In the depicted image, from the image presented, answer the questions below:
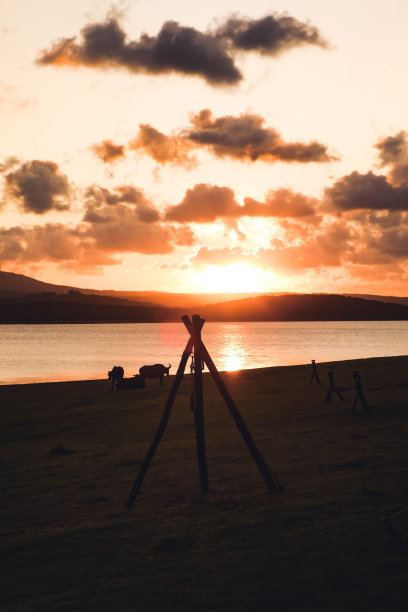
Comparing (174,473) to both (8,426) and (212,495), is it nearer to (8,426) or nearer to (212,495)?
(212,495)

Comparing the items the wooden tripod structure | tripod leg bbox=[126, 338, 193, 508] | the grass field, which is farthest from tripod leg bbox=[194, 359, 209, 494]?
tripod leg bbox=[126, 338, 193, 508]

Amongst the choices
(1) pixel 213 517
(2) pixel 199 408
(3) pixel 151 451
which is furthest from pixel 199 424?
(1) pixel 213 517

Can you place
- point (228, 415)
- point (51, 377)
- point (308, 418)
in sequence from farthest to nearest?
point (51, 377) → point (228, 415) → point (308, 418)

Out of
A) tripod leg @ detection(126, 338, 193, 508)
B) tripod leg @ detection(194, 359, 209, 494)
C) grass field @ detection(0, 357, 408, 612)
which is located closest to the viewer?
grass field @ detection(0, 357, 408, 612)

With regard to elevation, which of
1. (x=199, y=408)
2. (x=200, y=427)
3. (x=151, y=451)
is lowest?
(x=151, y=451)

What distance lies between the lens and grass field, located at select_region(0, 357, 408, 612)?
7660 mm

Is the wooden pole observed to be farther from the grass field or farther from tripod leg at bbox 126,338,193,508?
the grass field

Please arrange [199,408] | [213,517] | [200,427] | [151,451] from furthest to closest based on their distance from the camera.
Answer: [199,408]
[200,427]
[151,451]
[213,517]

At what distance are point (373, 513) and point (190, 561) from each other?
11.8 ft

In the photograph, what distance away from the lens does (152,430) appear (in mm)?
21188

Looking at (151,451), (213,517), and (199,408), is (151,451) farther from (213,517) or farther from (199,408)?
(213,517)

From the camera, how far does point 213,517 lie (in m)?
10.8

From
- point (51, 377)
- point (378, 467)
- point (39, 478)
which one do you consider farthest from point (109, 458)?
point (51, 377)

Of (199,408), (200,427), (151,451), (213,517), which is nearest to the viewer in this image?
(213,517)
